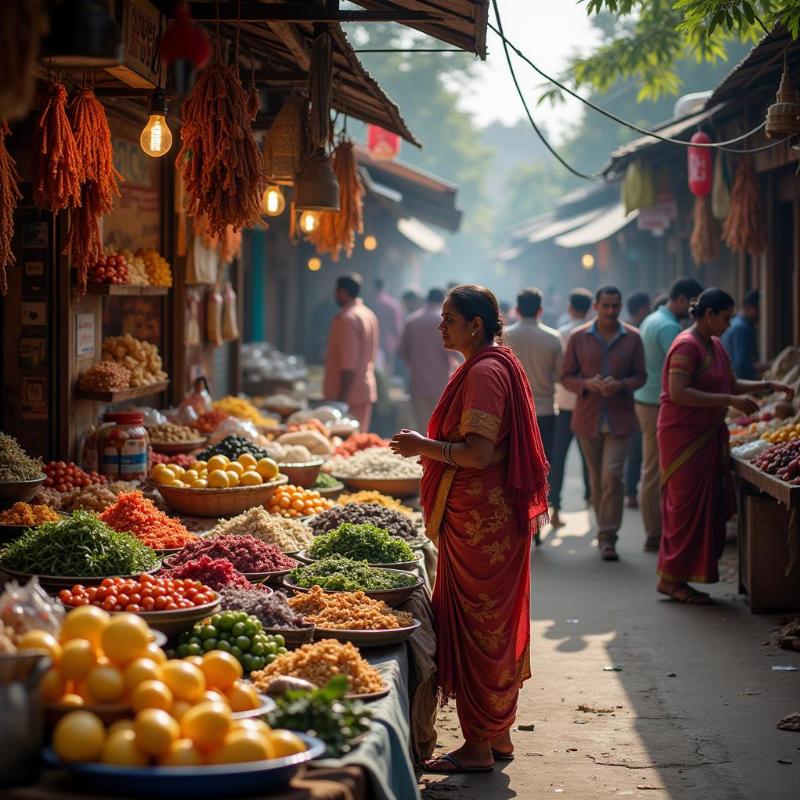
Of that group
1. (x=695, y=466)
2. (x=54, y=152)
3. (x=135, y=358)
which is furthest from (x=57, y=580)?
(x=695, y=466)

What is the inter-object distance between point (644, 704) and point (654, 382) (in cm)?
448

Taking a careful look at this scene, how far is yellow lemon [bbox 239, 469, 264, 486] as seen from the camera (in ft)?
21.7

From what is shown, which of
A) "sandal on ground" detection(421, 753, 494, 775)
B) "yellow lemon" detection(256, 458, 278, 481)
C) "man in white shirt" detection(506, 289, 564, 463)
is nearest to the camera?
"sandal on ground" detection(421, 753, 494, 775)

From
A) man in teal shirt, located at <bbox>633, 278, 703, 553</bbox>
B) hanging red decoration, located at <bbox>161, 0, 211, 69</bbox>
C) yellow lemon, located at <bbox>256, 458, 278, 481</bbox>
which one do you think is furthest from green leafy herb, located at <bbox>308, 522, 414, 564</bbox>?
man in teal shirt, located at <bbox>633, 278, 703, 553</bbox>

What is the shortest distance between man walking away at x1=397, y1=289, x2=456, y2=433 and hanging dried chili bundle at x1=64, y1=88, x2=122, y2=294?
288 inches

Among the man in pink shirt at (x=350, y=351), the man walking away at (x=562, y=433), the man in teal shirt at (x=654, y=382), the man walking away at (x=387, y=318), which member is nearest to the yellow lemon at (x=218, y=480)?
the man in teal shirt at (x=654, y=382)

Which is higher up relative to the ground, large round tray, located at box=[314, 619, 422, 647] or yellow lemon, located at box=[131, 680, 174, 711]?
yellow lemon, located at box=[131, 680, 174, 711]

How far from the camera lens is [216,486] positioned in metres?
6.46

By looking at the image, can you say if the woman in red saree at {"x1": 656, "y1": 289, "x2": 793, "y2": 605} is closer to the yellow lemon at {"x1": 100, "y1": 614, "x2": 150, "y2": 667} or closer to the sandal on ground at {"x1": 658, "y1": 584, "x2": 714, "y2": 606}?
the sandal on ground at {"x1": 658, "y1": 584, "x2": 714, "y2": 606}

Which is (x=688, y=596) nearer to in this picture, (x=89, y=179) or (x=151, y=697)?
(x=89, y=179)

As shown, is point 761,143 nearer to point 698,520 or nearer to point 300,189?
point 698,520

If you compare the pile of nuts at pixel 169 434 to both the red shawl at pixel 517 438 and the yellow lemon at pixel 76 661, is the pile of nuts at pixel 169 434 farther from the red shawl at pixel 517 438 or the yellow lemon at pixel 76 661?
the yellow lemon at pixel 76 661

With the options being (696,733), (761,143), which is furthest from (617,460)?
(696,733)

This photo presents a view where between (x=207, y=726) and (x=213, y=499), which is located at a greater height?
(x=213, y=499)
